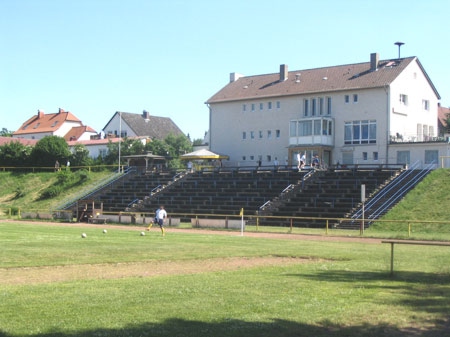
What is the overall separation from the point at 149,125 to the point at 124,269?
87136 mm

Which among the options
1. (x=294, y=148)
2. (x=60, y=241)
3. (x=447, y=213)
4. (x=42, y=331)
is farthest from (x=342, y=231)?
(x=42, y=331)

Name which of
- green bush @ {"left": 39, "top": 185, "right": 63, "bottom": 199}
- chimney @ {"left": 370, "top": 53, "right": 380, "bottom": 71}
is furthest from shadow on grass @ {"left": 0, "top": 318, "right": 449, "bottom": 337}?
green bush @ {"left": 39, "top": 185, "right": 63, "bottom": 199}

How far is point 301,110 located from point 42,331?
58062mm

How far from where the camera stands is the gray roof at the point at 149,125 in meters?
100

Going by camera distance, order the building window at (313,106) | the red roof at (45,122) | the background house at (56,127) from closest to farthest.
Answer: the building window at (313,106)
the background house at (56,127)
the red roof at (45,122)

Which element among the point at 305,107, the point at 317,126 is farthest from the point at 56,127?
the point at 317,126

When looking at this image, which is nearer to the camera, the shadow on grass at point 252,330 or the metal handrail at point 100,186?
the shadow on grass at point 252,330

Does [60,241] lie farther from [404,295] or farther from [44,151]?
[44,151]

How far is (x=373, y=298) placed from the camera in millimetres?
12523

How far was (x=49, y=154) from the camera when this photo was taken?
79.8 meters

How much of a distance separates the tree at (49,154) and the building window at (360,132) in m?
38.6

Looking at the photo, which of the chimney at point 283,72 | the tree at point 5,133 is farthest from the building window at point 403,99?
the tree at point 5,133

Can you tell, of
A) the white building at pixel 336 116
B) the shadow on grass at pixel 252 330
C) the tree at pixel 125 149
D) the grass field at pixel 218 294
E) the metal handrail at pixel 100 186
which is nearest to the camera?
the shadow on grass at pixel 252 330

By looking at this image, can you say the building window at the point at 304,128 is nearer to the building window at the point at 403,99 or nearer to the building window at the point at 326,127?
the building window at the point at 326,127
